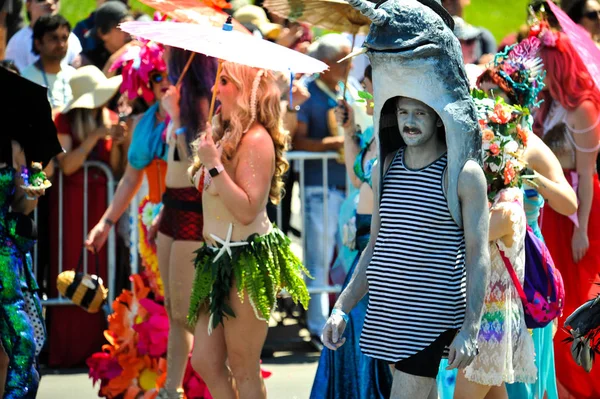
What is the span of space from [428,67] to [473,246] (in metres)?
0.67

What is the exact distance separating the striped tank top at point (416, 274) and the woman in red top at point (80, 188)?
4.06m

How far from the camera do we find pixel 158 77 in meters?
6.91

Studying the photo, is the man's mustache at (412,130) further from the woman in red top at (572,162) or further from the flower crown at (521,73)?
the woman in red top at (572,162)

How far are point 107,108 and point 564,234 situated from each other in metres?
3.40

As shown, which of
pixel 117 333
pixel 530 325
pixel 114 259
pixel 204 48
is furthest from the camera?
pixel 114 259

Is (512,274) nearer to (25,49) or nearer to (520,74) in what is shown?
(520,74)

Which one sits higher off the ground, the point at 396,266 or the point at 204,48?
the point at 204,48

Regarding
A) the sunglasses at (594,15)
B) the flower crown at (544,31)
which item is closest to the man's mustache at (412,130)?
the flower crown at (544,31)

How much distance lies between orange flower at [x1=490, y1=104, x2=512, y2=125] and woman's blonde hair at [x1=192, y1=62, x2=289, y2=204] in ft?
3.40

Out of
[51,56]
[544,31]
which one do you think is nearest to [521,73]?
[544,31]

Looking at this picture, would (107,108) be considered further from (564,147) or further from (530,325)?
(530,325)

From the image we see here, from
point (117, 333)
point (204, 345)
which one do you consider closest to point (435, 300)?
point (204, 345)

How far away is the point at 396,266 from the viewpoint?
4348mm

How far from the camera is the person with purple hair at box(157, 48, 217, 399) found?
6105mm
